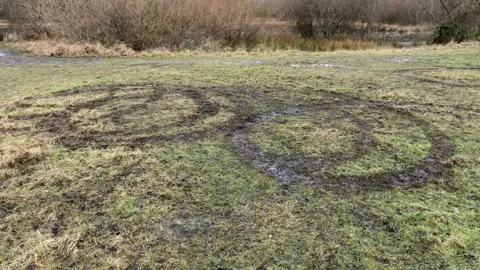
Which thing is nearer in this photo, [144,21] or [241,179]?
[241,179]

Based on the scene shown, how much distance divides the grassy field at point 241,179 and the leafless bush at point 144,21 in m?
8.75

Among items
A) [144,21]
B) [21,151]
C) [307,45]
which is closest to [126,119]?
[21,151]

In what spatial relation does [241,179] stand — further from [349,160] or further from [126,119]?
[126,119]

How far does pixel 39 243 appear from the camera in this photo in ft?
8.09

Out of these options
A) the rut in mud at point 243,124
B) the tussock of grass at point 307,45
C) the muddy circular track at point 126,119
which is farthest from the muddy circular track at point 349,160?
the tussock of grass at point 307,45

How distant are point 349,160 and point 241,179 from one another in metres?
1.13

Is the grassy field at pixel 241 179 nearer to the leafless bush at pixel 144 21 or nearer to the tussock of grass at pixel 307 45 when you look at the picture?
the leafless bush at pixel 144 21

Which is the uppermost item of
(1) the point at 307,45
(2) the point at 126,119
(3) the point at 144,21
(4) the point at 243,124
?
(3) the point at 144,21

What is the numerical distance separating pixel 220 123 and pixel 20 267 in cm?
304

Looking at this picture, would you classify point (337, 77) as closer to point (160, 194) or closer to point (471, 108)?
point (471, 108)

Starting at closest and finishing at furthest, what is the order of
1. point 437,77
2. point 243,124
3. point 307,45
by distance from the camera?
1. point 243,124
2. point 437,77
3. point 307,45

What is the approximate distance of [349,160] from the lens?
3775 mm

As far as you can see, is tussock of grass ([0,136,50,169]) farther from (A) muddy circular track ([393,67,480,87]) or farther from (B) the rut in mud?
(A) muddy circular track ([393,67,480,87])

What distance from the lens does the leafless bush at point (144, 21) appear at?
47.9ft
